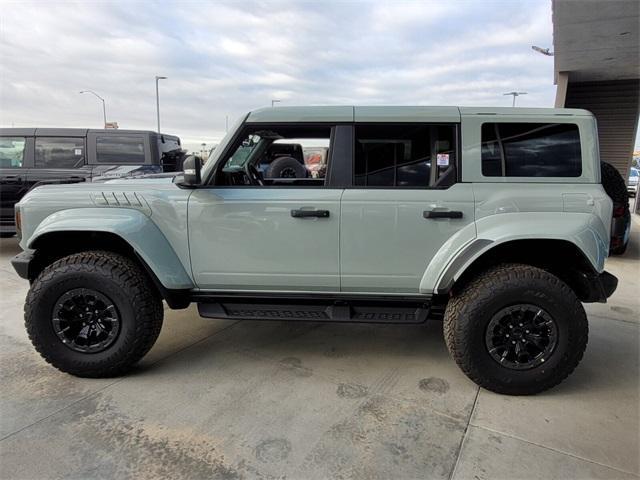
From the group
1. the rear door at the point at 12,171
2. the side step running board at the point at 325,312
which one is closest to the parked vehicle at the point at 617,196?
the side step running board at the point at 325,312

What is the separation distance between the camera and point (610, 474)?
2.23 meters

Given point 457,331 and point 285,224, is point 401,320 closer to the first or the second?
point 457,331

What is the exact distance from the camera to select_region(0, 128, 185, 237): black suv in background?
7168mm

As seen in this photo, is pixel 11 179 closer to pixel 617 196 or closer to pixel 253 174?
pixel 253 174

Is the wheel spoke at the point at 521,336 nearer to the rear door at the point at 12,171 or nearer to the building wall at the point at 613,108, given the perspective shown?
the rear door at the point at 12,171

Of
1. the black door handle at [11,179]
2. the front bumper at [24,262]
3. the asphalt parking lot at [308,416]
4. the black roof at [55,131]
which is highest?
the black roof at [55,131]

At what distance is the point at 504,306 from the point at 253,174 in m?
2.24

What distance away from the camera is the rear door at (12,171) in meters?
7.08

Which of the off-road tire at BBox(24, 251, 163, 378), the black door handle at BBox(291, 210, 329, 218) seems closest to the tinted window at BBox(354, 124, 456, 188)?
the black door handle at BBox(291, 210, 329, 218)

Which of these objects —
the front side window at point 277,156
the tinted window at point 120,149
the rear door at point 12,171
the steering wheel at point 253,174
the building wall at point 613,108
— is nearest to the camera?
the front side window at point 277,156

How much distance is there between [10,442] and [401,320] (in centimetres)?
245

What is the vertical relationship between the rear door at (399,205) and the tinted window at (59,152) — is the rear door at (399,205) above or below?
below

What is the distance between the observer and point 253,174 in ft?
12.3

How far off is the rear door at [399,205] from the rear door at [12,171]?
21.0 ft
